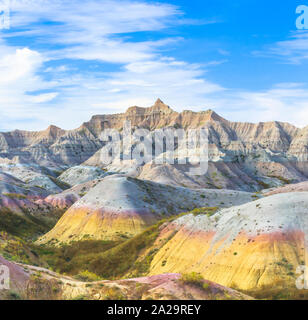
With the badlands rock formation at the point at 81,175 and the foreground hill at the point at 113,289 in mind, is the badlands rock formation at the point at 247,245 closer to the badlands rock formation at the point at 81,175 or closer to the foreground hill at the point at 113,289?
the foreground hill at the point at 113,289

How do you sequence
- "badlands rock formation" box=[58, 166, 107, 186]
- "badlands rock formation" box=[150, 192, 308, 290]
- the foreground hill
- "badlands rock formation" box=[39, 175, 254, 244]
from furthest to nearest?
"badlands rock formation" box=[58, 166, 107, 186]
"badlands rock formation" box=[39, 175, 254, 244]
"badlands rock formation" box=[150, 192, 308, 290]
the foreground hill

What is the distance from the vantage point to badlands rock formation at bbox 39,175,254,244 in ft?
190

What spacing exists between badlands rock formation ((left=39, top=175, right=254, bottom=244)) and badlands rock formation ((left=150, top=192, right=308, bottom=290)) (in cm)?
2024

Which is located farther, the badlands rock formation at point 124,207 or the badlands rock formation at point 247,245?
the badlands rock formation at point 124,207

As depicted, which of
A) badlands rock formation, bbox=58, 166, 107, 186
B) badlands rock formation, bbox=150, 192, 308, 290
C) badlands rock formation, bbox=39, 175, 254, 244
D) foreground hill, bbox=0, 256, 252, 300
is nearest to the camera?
foreground hill, bbox=0, 256, 252, 300

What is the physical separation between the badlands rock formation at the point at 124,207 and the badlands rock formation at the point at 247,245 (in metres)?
20.2

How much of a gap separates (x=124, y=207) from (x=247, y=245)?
33.4 metres

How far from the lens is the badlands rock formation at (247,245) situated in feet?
89.0

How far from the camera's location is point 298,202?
3294 cm

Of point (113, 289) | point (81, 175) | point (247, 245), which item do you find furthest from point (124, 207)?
point (81, 175)

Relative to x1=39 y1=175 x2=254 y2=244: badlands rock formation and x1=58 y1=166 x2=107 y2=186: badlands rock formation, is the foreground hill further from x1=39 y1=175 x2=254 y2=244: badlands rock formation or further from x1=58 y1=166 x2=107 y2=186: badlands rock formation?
x1=58 y1=166 x2=107 y2=186: badlands rock formation

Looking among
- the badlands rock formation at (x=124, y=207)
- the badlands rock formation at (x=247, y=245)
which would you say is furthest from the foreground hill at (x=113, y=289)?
the badlands rock formation at (x=124, y=207)

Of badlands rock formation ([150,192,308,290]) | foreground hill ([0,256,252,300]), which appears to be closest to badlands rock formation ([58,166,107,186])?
badlands rock formation ([150,192,308,290])
